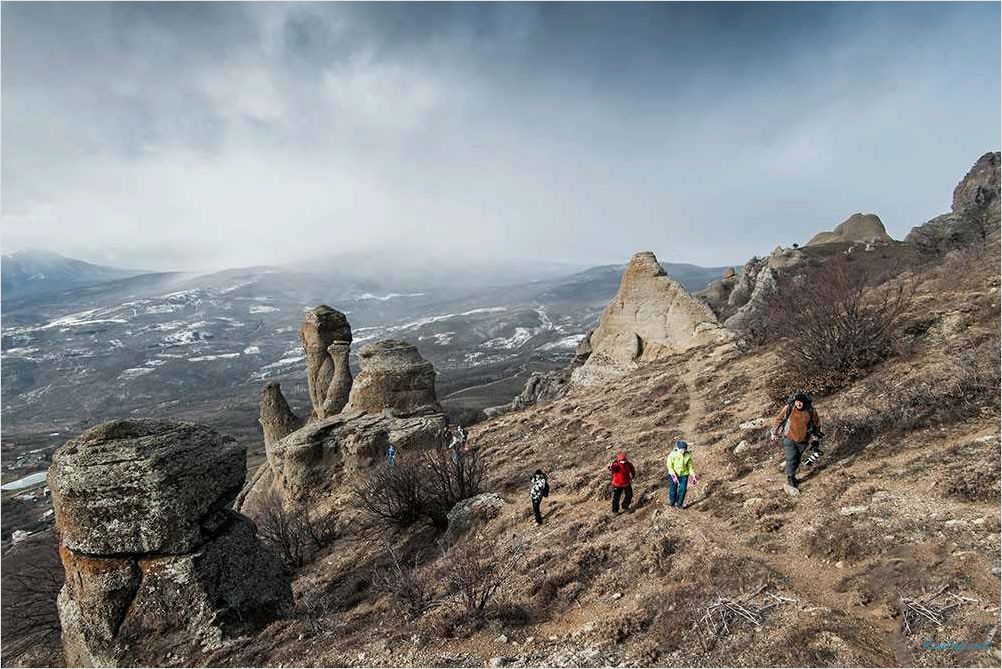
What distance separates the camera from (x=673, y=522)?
8.33m

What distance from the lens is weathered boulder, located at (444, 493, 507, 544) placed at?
37.8 ft

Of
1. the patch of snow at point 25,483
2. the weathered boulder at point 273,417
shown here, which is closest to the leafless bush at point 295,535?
the weathered boulder at point 273,417

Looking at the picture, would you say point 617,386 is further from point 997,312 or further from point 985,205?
point 985,205

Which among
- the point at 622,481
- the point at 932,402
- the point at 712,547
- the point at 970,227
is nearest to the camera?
the point at 712,547

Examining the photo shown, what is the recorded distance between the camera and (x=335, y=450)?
795 inches

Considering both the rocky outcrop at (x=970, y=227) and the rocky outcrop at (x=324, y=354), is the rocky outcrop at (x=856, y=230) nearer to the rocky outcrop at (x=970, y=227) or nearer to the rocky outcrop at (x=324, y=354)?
the rocky outcrop at (x=970, y=227)

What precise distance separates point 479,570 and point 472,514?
3.54 m

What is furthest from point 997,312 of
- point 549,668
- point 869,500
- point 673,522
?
point 549,668

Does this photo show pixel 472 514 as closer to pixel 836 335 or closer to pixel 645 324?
pixel 836 335

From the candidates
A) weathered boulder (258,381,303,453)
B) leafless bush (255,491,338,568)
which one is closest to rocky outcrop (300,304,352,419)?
weathered boulder (258,381,303,453)

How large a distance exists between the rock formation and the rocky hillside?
12 cm

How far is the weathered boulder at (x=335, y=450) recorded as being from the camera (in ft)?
64.3

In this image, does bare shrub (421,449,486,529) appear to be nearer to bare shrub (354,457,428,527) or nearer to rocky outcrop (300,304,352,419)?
bare shrub (354,457,428,527)

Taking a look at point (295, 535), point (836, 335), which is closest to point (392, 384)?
point (295, 535)
